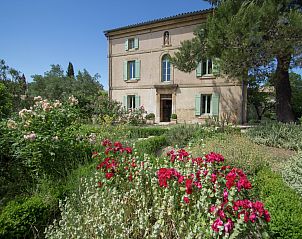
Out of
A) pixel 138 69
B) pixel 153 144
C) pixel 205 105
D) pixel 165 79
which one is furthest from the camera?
pixel 138 69

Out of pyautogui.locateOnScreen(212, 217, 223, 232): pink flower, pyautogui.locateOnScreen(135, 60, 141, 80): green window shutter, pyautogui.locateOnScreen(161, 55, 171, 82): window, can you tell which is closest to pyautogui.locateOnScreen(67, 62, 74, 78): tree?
pyautogui.locateOnScreen(135, 60, 141, 80): green window shutter

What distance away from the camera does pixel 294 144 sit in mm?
6562

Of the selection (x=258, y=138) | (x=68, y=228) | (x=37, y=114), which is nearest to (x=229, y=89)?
(x=258, y=138)

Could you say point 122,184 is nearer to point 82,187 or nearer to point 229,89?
point 82,187

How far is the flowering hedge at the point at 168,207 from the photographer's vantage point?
5.89ft

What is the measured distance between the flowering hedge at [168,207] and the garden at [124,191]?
0.01 meters

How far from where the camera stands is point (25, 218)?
2.35 metres

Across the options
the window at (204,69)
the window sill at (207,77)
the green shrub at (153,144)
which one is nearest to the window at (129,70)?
the window at (204,69)

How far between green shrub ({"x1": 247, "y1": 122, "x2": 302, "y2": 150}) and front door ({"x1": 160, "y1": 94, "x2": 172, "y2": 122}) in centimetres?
929

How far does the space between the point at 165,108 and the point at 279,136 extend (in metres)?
10.7

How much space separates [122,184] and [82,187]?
27.0 inches

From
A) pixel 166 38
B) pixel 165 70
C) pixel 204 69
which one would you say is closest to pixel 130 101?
pixel 165 70

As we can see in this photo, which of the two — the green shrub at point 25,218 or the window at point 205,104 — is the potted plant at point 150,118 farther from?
the green shrub at point 25,218

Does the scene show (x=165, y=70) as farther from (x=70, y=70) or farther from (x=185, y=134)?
(x=70, y=70)
